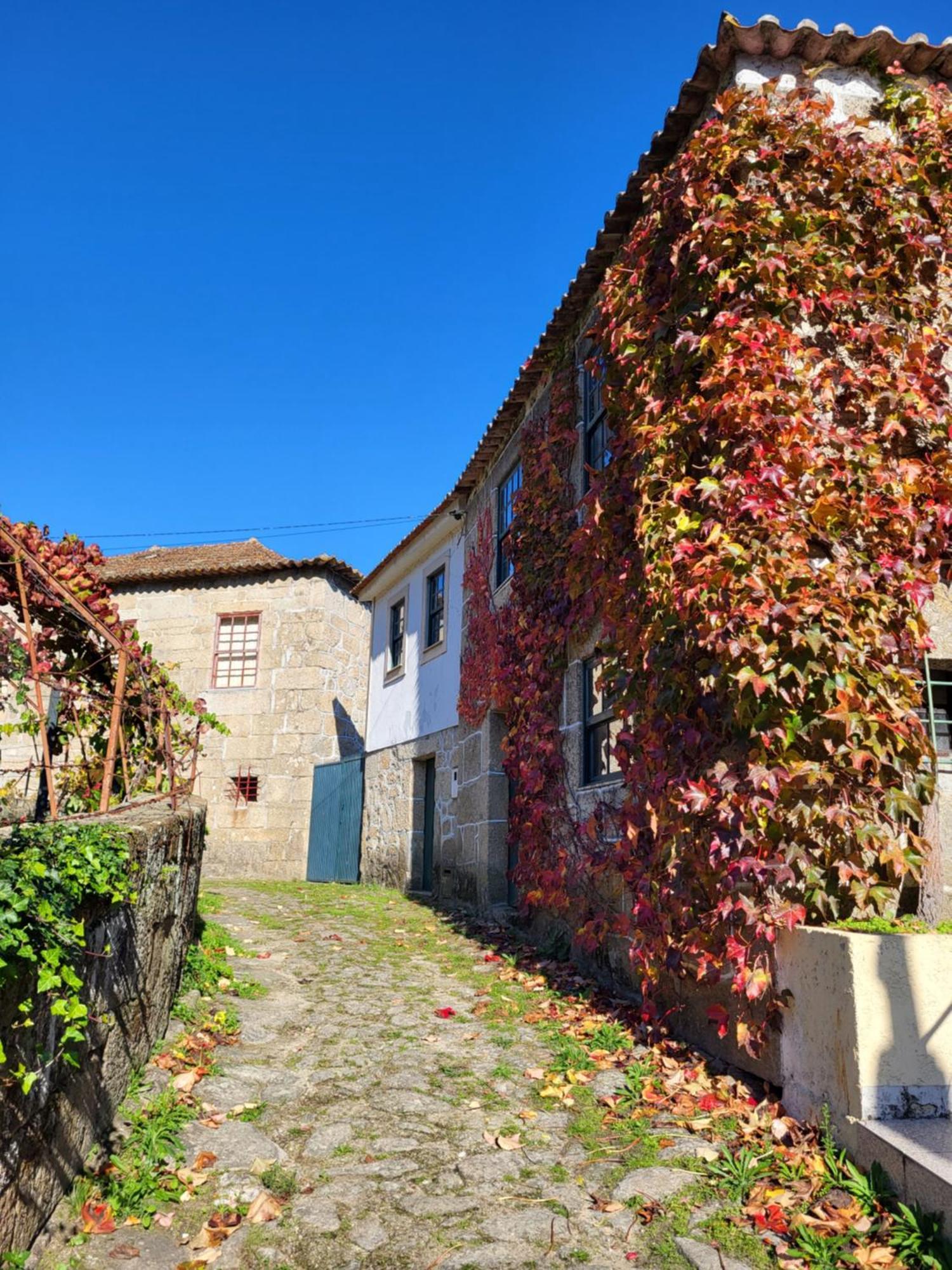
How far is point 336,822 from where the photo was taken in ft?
50.7

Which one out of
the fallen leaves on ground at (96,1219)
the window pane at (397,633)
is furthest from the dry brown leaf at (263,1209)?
the window pane at (397,633)

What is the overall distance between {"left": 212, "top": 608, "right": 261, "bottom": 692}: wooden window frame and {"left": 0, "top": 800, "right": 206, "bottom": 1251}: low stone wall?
11303 mm

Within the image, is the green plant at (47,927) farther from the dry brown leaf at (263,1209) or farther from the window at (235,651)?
the window at (235,651)

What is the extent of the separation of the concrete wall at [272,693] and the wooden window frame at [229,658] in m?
0.05

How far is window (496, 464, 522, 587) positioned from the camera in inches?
400

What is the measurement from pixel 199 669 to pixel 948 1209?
15.8 m

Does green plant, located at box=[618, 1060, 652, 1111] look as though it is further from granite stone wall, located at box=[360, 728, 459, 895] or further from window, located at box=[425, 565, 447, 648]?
window, located at box=[425, 565, 447, 648]

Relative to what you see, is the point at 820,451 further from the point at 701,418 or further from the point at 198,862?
the point at 198,862

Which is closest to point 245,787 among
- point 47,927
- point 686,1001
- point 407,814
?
point 407,814

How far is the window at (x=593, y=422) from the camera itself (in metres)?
7.93

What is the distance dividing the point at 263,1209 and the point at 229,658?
14447 mm

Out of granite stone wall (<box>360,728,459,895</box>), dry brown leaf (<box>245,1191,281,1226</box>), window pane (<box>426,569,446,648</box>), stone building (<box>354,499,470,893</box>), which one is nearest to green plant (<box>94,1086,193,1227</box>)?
dry brown leaf (<box>245,1191,281,1226</box>)

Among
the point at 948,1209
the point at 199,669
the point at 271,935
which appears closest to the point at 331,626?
the point at 199,669

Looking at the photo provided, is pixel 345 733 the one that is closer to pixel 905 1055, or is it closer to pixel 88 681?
pixel 88 681
